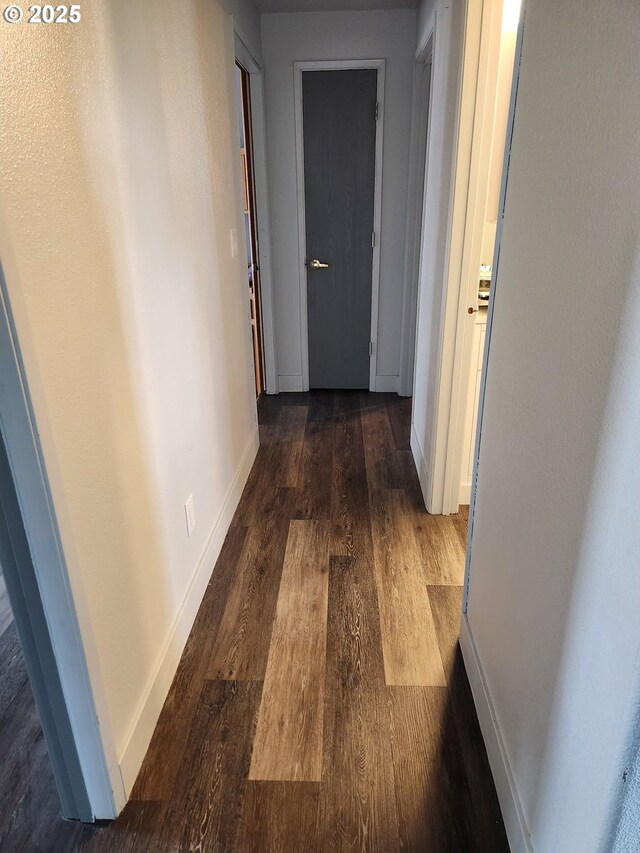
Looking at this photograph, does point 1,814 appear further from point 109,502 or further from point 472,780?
point 472,780

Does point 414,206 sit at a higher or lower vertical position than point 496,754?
higher

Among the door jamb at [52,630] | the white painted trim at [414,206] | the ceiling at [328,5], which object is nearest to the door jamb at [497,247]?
the door jamb at [52,630]

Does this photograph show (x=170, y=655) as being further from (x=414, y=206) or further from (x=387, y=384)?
(x=414, y=206)

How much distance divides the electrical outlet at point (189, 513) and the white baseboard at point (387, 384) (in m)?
2.44

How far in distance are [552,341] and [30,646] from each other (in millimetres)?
1260

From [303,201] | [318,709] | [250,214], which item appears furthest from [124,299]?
[303,201]

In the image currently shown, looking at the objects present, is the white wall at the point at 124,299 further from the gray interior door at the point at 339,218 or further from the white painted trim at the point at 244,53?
the gray interior door at the point at 339,218

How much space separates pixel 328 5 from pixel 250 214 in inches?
48.6

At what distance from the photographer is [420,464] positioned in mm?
2979

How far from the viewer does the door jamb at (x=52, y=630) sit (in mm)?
1028

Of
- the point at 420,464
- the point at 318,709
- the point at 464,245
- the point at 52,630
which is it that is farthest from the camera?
the point at 420,464

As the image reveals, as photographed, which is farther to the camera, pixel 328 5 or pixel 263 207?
pixel 263 207

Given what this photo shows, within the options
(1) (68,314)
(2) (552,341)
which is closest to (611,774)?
(2) (552,341)

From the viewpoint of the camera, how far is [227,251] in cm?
258
